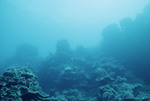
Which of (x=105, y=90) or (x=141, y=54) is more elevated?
(x=141, y=54)

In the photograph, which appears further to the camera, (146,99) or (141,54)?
(141,54)

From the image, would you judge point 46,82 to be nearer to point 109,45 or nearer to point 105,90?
point 105,90

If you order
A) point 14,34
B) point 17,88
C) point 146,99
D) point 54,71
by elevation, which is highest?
point 14,34

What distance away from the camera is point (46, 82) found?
16.2m

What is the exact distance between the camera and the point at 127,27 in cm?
1981

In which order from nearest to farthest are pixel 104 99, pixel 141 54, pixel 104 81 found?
pixel 104 99 < pixel 104 81 < pixel 141 54

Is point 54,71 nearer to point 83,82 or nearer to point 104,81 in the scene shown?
point 83,82

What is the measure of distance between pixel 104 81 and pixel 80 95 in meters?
3.16

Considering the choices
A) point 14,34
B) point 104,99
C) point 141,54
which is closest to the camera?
point 104,99

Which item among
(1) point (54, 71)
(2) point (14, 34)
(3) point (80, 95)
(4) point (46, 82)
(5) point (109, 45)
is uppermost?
(2) point (14, 34)

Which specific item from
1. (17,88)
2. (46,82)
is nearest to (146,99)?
(17,88)

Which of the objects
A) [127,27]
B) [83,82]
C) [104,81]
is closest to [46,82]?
[83,82]

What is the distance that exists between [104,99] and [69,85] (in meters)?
5.82

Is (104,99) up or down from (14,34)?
down
